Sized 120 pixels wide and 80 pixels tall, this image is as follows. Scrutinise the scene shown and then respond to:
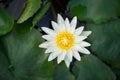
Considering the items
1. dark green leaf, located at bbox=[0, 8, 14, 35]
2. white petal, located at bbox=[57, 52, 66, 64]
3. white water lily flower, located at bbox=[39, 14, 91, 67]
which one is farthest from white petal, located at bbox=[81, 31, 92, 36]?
dark green leaf, located at bbox=[0, 8, 14, 35]

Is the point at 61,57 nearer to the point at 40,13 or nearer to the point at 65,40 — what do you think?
the point at 65,40

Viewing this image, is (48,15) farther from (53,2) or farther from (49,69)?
(49,69)

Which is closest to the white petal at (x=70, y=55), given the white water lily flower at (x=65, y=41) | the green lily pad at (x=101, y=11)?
the white water lily flower at (x=65, y=41)

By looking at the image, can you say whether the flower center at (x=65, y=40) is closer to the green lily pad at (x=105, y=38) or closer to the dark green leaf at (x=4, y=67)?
the green lily pad at (x=105, y=38)

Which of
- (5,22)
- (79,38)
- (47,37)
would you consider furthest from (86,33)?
(5,22)

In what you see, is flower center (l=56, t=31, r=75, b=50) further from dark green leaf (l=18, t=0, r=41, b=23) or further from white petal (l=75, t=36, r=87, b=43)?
dark green leaf (l=18, t=0, r=41, b=23)

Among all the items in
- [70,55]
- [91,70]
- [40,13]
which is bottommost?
[91,70]
